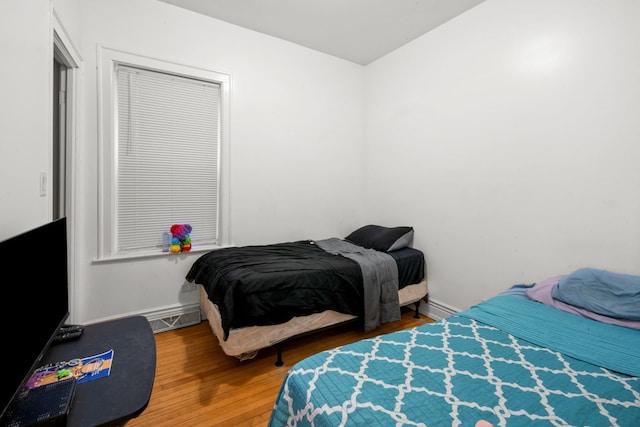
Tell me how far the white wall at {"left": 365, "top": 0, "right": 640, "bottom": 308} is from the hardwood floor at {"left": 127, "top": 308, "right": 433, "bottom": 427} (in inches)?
47.7

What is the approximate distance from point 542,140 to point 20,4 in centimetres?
297

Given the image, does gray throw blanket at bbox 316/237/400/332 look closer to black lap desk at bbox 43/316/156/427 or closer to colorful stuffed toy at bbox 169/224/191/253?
colorful stuffed toy at bbox 169/224/191/253

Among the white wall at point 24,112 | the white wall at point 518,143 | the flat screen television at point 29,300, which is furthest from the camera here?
the white wall at point 518,143

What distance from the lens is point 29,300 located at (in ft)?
3.05

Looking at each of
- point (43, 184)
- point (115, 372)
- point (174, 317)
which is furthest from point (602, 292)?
point (174, 317)

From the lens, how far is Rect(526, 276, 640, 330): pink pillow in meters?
1.55

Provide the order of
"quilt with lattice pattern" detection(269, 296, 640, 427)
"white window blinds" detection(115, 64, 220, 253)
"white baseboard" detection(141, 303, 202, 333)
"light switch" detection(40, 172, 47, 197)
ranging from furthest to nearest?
"white baseboard" detection(141, 303, 202, 333) → "white window blinds" detection(115, 64, 220, 253) → "light switch" detection(40, 172, 47, 197) → "quilt with lattice pattern" detection(269, 296, 640, 427)

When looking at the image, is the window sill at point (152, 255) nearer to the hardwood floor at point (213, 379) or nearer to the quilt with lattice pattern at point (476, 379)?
the hardwood floor at point (213, 379)

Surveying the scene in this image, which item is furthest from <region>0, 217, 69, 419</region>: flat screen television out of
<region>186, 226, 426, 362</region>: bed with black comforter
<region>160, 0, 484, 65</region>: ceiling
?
<region>160, 0, 484, 65</region>: ceiling

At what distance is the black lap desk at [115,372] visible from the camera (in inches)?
33.4

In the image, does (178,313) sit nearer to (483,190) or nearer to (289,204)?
Answer: (289,204)

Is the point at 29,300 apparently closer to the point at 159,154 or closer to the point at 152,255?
the point at 152,255

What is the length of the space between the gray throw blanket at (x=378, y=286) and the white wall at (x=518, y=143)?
612mm

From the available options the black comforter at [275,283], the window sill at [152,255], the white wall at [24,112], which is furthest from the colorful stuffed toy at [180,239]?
the white wall at [24,112]
